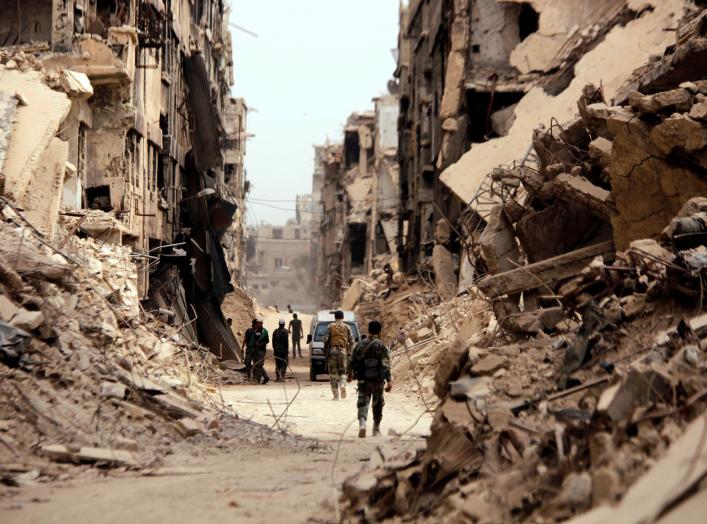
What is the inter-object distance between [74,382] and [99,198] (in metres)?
10.7

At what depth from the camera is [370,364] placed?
10625 mm

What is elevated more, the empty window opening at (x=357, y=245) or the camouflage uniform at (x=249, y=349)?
the empty window opening at (x=357, y=245)

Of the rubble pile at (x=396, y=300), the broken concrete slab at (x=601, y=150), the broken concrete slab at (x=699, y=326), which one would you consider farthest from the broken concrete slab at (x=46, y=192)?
the rubble pile at (x=396, y=300)

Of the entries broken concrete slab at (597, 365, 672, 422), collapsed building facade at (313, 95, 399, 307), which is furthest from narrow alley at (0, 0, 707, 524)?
collapsed building facade at (313, 95, 399, 307)

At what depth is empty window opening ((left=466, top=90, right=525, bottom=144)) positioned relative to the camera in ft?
85.0

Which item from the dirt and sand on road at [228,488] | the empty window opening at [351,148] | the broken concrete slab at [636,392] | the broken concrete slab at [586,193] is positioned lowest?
the dirt and sand on road at [228,488]

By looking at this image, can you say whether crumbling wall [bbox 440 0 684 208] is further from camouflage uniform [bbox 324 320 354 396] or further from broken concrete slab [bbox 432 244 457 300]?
camouflage uniform [bbox 324 320 354 396]

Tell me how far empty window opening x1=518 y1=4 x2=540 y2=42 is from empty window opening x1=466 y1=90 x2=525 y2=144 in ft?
6.21

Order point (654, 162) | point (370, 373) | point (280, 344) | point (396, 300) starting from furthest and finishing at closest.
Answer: point (396, 300) → point (280, 344) → point (370, 373) → point (654, 162)

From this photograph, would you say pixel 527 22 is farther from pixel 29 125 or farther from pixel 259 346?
pixel 29 125

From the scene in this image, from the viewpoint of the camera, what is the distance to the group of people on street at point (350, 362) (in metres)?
10.6

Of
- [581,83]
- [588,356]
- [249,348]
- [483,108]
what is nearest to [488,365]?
[588,356]

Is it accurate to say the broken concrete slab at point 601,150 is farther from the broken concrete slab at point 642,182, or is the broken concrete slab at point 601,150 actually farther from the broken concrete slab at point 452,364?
the broken concrete slab at point 452,364

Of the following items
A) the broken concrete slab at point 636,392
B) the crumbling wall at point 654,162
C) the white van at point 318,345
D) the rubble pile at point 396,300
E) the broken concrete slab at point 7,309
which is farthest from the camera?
the rubble pile at point 396,300
